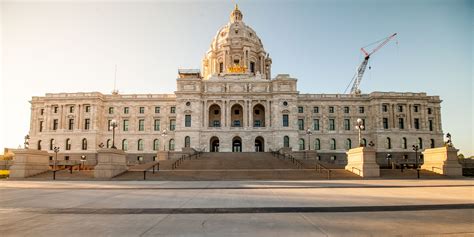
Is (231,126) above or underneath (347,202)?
above

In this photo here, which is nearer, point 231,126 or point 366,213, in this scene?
point 366,213

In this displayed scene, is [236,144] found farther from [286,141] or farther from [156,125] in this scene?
[156,125]

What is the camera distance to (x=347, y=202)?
1290 centimetres

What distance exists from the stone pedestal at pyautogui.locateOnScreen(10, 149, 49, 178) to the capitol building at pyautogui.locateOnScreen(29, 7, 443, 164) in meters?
33.9

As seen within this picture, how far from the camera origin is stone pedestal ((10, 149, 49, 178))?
32812mm

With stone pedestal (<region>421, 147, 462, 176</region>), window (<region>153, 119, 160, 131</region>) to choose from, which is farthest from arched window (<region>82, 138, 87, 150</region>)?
stone pedestal (<region>421, 147, 462, 176</region>)

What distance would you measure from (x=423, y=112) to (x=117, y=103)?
70.4 meters

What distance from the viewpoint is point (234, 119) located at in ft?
241

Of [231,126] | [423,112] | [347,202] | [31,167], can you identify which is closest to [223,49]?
[231,126]

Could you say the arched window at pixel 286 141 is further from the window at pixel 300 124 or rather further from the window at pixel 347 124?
the window at pixel 347 124

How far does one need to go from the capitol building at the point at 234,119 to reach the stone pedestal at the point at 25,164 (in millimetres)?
33871

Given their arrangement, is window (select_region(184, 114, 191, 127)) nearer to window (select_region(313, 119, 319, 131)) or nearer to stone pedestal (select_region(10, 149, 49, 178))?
window (select_region(313, 119, 319, 131))

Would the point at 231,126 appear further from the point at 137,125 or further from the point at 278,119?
the point at 137,125

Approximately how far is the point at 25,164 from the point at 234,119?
1790 inches
